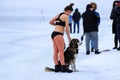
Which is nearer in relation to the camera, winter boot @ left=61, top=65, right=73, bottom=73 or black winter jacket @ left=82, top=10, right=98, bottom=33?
winter boot @ left=61, top=65, right=73, bottom=73

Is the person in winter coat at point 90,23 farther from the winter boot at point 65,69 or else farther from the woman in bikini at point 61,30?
the winter boot at point 65,69

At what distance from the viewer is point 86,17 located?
46.9ft

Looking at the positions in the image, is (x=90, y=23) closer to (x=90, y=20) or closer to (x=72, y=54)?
(x=90, y=20)

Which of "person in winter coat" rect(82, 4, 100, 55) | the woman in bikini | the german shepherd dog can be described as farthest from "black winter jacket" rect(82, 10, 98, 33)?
the woman in bikini

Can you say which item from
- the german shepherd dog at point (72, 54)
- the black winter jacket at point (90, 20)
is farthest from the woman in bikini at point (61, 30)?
the black winter jacket at point (90, 20)

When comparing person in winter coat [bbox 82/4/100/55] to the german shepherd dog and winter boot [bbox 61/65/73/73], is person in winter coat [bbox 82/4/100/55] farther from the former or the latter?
winter boot [bbox 61/65/73/73]

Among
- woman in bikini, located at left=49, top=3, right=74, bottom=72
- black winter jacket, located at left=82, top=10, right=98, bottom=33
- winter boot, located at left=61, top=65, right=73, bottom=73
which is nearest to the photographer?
woman in bikini, located at left=49, top=3, right=74, bottom=72

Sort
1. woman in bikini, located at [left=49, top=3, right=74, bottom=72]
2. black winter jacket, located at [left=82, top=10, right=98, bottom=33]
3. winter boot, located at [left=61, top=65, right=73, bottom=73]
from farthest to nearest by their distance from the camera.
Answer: black winter jacket, located at [left=82, top=10, right=98, bottom=33] < winter boot, located at [left=61, top=65, right=73, bottom=73] < woman in bikini, located at [left=49, top=3, right=74, bottom=72]

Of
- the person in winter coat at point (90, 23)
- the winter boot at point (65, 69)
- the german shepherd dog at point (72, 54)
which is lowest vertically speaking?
the winter boot at point (65, 69)

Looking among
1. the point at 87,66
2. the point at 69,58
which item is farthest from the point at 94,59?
the point at 69,58

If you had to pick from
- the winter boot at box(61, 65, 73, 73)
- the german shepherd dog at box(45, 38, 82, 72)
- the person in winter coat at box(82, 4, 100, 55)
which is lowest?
the winter boot at box(61, 65, 73, 73)

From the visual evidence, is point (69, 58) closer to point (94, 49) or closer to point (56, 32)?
point (56, 32)

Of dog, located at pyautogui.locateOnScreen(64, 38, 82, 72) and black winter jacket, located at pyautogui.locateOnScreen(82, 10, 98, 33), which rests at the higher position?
black winter jacket, located at pyautogui.locateOnScreen(82, 10, 98, 33)

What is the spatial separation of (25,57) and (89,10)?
2781 mm
